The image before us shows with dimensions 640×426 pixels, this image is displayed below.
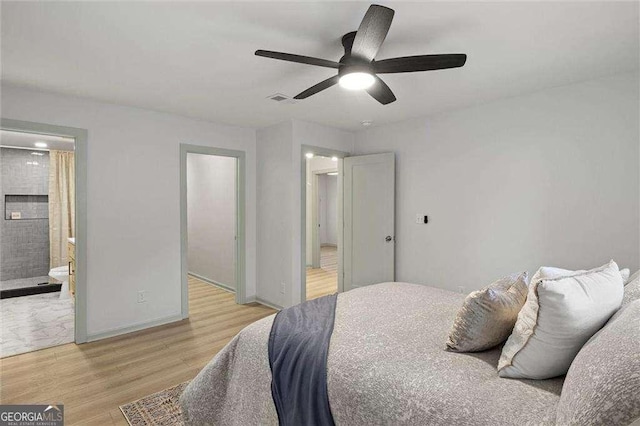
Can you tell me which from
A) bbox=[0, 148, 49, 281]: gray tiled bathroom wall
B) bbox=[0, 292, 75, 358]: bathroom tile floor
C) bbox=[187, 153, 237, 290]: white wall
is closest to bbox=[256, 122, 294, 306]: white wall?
bbox=[187, 153, 237, 290]: white wall

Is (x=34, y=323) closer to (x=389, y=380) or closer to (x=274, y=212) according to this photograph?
(x=274, y=212)

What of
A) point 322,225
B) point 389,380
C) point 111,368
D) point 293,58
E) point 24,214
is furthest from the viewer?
point 322,225

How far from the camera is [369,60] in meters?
1.98

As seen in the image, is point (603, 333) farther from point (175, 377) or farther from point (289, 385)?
point (175, 377)

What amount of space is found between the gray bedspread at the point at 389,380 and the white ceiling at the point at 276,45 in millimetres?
1754

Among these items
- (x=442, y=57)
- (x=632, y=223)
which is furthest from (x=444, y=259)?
(x=442, y=57)

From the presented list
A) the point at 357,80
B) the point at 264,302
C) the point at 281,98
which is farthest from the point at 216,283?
the point at 357,80

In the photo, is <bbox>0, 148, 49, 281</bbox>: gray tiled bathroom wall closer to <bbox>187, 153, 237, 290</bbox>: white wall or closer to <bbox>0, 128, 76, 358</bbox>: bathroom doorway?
<bbox>0, 128, 76, 358</bbox>: bathroom doorway

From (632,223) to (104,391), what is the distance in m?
4.37

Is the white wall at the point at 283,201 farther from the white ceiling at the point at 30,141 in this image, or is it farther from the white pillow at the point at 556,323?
the white pillow at the point at 556,323

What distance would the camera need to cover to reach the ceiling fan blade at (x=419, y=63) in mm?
1919

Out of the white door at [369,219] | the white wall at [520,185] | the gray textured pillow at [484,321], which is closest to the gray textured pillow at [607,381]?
the gray textured pillow at [484,321]

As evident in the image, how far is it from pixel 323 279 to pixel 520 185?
3.95 m

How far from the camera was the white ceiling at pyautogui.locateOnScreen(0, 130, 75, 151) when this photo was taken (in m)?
4.70
